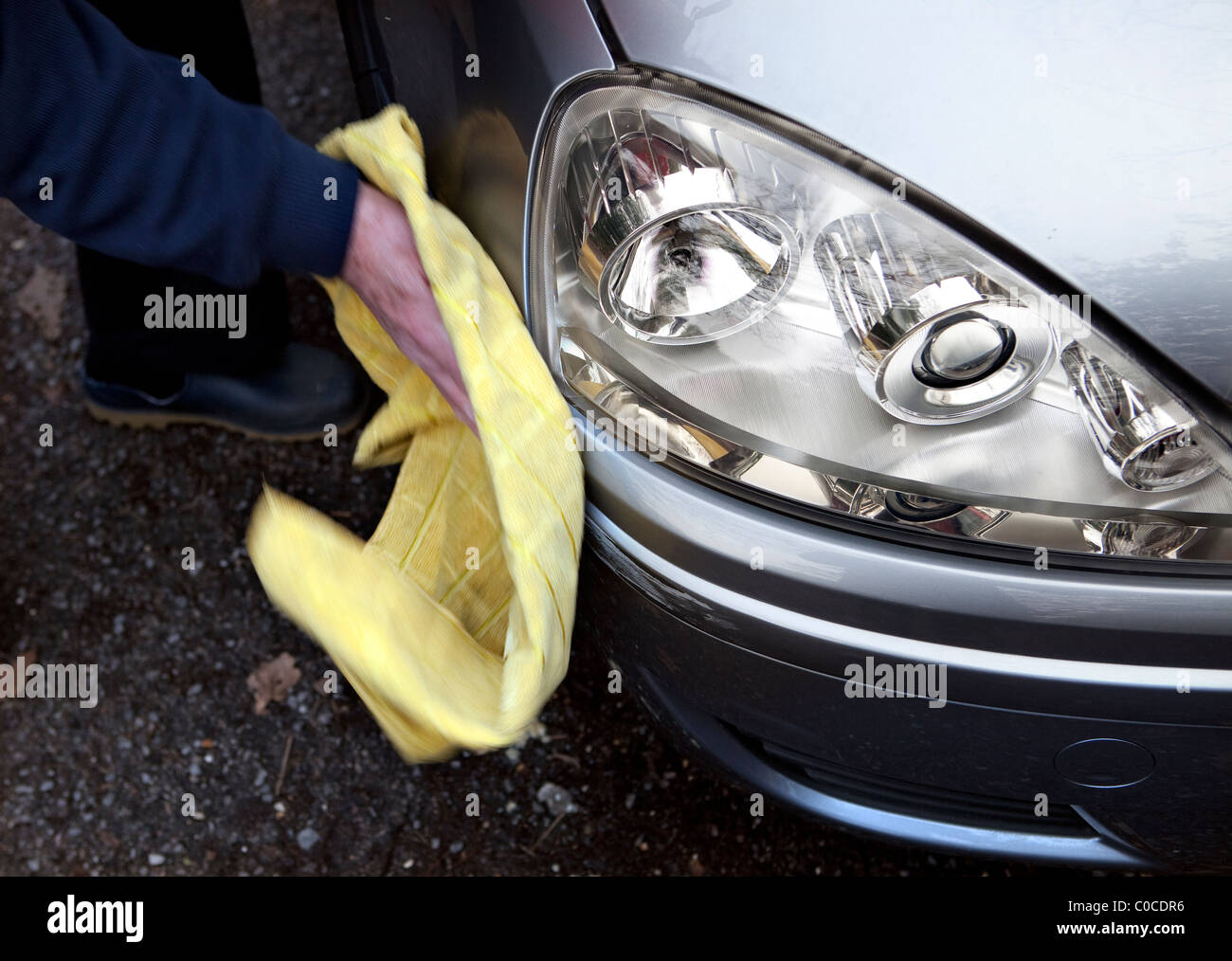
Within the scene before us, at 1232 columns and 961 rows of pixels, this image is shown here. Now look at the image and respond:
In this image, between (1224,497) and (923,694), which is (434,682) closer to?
(923,694)

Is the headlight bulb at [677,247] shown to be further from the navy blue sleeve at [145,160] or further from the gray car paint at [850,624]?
the navy blue sleeve at [145,160]

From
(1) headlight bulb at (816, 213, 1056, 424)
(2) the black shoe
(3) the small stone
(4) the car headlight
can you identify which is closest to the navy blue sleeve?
(4) the car headlight

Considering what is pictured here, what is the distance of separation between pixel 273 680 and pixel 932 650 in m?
1.37

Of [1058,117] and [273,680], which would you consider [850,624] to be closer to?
[1058,117]

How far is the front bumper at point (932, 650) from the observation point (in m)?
1.01

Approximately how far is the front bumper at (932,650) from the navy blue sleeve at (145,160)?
507 mm

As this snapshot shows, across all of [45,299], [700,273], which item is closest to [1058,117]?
[700,273]

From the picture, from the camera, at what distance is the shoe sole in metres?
2.12

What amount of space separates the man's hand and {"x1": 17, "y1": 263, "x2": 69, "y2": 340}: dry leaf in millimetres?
1452

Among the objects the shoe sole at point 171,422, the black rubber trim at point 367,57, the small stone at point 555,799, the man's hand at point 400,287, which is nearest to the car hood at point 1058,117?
the man's hand at point 400,287

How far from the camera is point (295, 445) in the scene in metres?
2.15

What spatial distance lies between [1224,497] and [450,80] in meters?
1.07

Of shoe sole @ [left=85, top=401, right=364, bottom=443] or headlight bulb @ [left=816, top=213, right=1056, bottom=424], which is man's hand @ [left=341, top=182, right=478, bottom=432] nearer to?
headlight bulb @ [left=816, top=213, right=1056, bottom=424]
